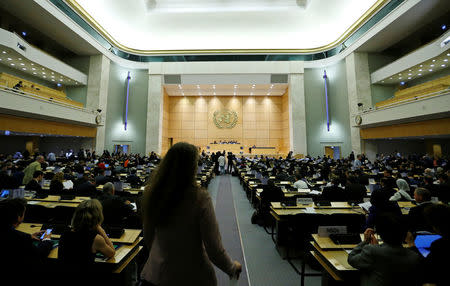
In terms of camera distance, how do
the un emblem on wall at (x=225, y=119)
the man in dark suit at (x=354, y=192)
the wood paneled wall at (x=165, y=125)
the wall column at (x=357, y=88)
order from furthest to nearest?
the un emblem on wall at (x=225, y=119)
the wood paneled wall at (x=165, y=125)
the wall column at (x=357, y=88)
the man in dark suit at (x=354, y=192)

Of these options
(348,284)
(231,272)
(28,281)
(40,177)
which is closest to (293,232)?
(348,284)

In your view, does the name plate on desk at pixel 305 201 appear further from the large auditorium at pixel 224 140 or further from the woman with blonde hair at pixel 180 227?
the woman with blonde hair at pixel 180 227

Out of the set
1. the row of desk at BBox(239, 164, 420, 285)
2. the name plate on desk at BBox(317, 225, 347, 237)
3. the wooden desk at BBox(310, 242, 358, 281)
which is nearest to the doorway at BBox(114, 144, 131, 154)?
the row of desk at BBox(239, 164, 420, 285)

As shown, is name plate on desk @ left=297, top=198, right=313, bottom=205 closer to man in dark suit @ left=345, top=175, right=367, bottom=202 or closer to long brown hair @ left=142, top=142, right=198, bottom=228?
man in dark suit @ left=345, top=175, right=367, bottom=202

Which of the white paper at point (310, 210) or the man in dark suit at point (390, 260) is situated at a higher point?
the man in dark suit at point (390, 260)

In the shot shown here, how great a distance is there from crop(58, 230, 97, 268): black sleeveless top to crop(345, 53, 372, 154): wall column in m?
17.8

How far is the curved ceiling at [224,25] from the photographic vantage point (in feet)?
56.7

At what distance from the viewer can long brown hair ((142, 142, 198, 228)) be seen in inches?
38.7

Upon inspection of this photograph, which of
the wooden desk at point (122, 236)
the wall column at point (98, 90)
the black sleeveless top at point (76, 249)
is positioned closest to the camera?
the black sleeveless top at point (76, 249)

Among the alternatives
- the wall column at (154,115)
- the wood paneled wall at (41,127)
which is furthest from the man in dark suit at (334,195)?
the wall column at (154,115)

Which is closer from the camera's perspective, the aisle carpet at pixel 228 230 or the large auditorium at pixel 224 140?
the large auditorium at pixel 224 140

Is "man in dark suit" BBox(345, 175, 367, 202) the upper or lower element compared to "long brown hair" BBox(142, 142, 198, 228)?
lower

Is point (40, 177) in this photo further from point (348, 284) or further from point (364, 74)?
point (364, 74)

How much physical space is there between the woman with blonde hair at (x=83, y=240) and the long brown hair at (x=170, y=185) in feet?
2.85
